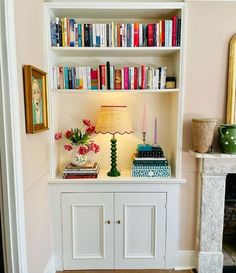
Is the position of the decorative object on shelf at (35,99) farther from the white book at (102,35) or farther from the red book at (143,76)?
the red book at (143,76)

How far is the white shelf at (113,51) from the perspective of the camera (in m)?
1.91

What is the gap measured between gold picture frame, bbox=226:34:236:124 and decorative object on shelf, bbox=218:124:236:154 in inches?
4.7

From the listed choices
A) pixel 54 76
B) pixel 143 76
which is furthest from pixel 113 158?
pixel 54 76

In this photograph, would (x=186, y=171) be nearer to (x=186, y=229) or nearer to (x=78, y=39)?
(x=186, y=229)

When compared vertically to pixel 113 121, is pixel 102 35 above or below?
above

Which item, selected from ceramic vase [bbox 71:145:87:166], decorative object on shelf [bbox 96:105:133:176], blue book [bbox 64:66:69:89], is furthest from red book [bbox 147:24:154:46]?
ceramic vase [bbox 71:145:87:166]

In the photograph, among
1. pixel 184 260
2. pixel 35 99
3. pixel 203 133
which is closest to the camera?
pixel 35 99

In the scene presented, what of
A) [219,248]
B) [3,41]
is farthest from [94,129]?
[219,248]

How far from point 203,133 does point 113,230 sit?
1.13 metres

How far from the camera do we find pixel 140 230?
2.07m

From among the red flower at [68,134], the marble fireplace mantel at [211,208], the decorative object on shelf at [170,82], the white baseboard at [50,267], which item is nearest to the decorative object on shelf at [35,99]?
the red flower at [68,134]

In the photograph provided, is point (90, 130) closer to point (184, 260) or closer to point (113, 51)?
point (113, 51)

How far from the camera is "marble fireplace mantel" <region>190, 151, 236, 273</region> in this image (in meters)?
1.95

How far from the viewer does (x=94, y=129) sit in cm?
206
